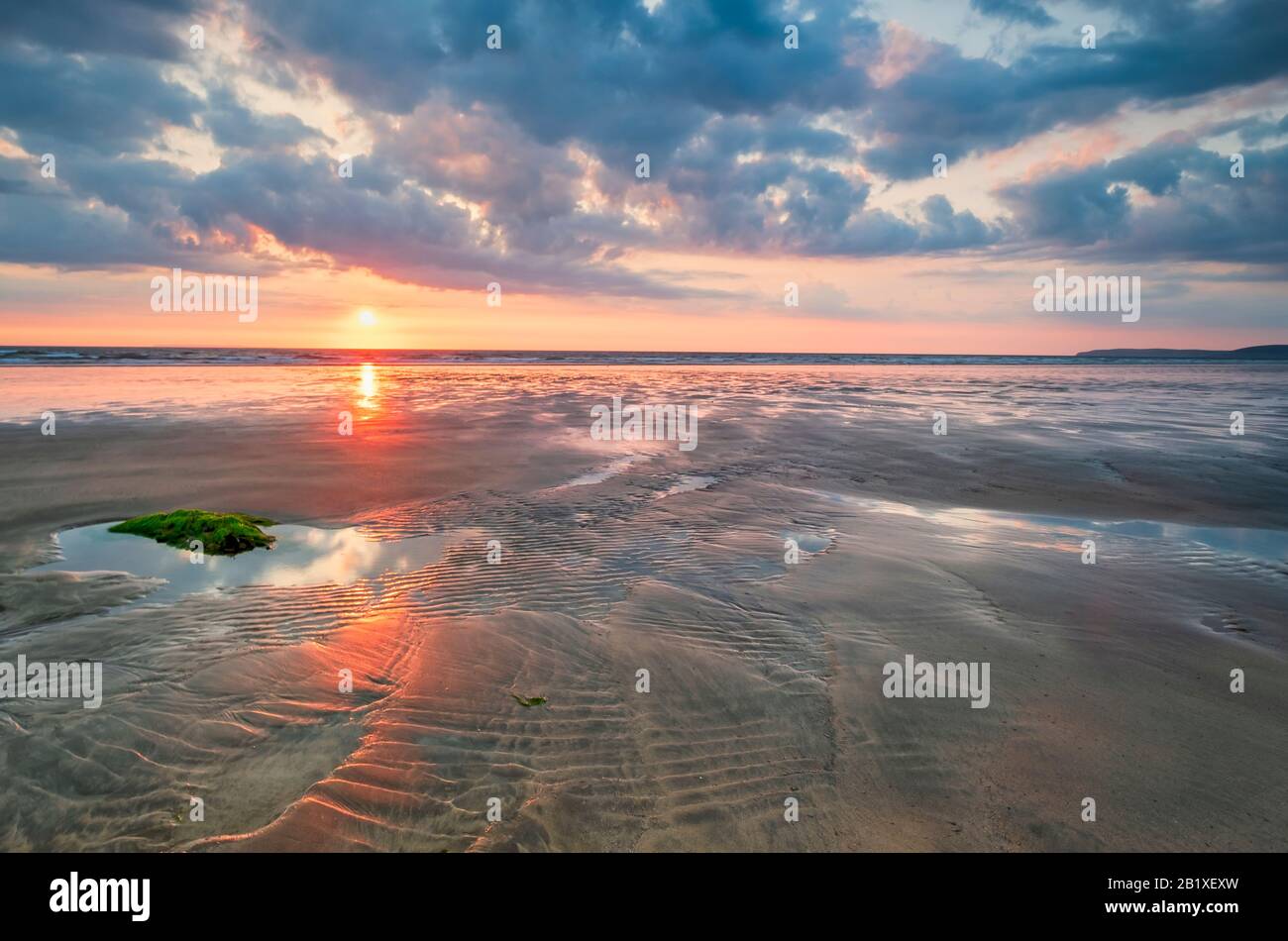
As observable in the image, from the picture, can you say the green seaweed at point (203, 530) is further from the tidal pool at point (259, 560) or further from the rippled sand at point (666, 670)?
the rippled sand at point (666, 670)

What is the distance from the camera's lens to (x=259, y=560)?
838cm

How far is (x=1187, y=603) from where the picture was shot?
286 inches

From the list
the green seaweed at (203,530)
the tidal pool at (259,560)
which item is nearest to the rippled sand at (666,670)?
the tidal pool at (259,560)

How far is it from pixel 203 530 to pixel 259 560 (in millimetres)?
1364

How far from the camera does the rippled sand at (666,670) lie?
3859mm

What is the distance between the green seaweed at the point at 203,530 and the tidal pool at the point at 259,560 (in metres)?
0.14

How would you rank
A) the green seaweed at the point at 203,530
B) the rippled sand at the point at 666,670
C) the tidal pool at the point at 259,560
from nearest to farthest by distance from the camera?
the rippled sand at the point at 666,670
the tidal pool at the point at 259,560
the green seaweed at the point at 203,530

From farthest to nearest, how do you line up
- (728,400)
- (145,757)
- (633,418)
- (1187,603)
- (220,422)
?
(728,400) → (633,418) → (220,422) → (1187,603) → (145,757)

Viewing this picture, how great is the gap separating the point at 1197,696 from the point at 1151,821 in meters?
2.16

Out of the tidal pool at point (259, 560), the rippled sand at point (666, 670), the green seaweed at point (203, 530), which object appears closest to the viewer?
the rippled sand at point (666, 670)

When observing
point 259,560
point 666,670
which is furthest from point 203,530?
point 666,670
